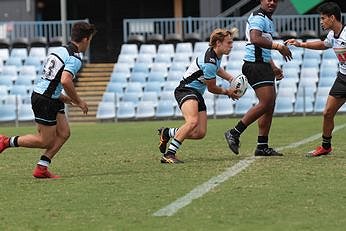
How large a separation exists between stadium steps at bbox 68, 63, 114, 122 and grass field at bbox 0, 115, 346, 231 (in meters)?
13.7

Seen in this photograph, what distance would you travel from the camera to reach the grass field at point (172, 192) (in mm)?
6953

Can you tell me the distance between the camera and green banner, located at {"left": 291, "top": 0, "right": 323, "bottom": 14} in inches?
1264

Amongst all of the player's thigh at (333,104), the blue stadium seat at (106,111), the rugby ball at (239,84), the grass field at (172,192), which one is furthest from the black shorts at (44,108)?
the blue stadium seat at (106,111)

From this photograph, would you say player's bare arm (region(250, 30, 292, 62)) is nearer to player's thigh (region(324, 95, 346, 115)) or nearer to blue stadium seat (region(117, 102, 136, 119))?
player's thigh (region(324, 95, 346, 115))

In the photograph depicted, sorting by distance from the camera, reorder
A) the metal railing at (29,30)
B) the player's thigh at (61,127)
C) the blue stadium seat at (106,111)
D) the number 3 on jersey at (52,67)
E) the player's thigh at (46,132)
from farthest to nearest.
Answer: the metal railing at (29,30)
the blue stadium seat at (106,111)
the player's thigh at (61,127)
the player's thigh at (46,132)
the number 3 on jersey at (52,67)

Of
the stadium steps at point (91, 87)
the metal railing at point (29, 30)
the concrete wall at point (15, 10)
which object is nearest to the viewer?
the stadium steps at point (91, 87)

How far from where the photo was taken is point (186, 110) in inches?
453

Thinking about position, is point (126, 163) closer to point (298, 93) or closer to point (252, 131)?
point (252, 131)

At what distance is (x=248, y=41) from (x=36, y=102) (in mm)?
3189

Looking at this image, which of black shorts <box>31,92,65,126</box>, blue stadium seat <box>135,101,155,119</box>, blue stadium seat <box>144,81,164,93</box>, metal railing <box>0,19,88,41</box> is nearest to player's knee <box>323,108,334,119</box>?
black shorts <box>31,92,65,126</box>

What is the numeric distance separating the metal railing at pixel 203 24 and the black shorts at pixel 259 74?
19.3m

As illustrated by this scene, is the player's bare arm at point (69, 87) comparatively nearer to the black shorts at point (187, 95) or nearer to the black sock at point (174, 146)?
the black sock at point (174, 146)

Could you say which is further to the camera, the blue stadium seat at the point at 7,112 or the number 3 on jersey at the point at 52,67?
the blue stadium seat at the point at 7,112

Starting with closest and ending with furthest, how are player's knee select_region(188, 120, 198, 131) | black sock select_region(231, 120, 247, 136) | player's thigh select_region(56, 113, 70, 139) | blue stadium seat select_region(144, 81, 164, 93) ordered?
1. player's thigh select_region(56, 113, 70, 139)
2. player's knee select_region(188, 120, 198, 131)
3. black sock select_region(231, 120, 247, 136)
4. blue stadium seat select_region(144, 81, 164, 93)
